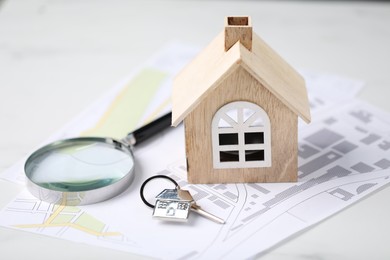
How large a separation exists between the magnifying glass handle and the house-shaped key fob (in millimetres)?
169

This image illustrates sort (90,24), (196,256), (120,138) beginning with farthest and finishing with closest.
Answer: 1. (90,24)
2. (120,138)
3. (196,256)

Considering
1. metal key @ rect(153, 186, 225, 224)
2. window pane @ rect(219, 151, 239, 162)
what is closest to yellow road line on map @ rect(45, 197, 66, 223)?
metal key @ rect(153, 186, 225, 224)

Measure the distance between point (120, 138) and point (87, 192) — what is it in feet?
0.71

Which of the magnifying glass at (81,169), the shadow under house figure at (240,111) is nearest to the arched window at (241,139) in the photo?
the shadow under house figure at (240,111)

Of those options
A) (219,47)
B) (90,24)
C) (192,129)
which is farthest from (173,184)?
(90,24)

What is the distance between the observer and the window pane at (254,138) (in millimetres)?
1201

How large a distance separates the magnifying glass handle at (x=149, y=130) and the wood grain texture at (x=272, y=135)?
0.50 ft

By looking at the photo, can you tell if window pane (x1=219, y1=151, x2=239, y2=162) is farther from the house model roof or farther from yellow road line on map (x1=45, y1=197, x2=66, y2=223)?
yellow road line on map (x1=45, y1=197, x2=66, y2=223)

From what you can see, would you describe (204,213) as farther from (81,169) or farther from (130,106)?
(130,106)

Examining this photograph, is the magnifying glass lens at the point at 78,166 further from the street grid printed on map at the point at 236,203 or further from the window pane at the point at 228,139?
the window pane at the point at 228,139

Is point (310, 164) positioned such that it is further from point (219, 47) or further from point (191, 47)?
point (191, 47)

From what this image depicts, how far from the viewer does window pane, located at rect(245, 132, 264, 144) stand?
1.20 meters

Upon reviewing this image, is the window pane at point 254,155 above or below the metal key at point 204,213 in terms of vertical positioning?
above

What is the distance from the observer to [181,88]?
1.22 metres
